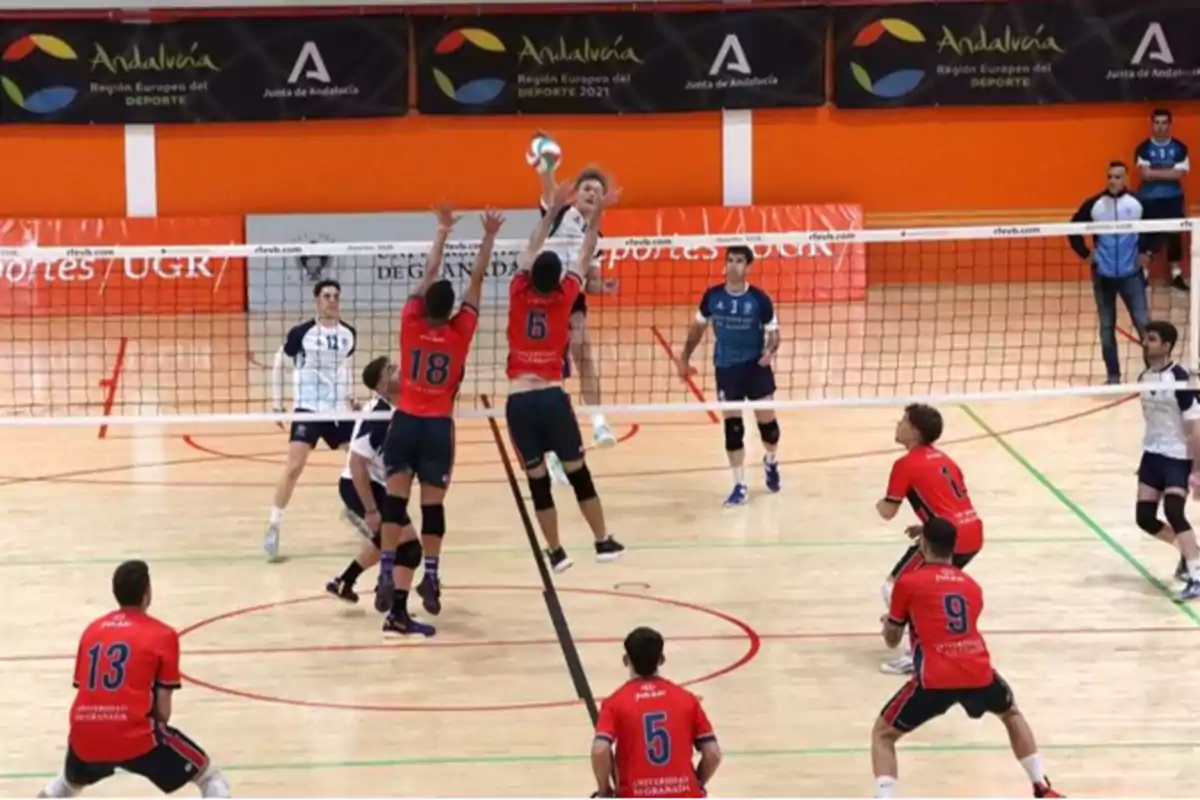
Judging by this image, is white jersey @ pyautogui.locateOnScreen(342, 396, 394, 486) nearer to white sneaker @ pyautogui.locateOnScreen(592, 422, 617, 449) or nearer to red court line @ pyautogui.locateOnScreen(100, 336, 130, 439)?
white sneaker @ pyautogui.locateOnScreen(592, 422, 617, 449)

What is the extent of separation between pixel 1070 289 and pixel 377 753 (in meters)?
18.3

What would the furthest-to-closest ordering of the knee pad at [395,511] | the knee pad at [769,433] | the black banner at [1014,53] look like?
the black banner at [1014,53] → the knee pad at [769,433] → the knee pad at [395,511]

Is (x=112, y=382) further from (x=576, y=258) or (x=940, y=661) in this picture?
(x=940, y=661)

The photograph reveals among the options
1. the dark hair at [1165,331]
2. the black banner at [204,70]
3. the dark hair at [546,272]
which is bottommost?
the dark hair at [1165,331]

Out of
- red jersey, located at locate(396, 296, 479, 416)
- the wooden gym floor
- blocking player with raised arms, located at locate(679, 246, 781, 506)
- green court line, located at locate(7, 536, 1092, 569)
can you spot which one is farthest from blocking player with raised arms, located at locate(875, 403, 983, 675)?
blocking player with raised arms, located at locate(679, 246, 781, 506)

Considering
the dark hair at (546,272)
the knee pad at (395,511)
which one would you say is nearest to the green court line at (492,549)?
the knee pad at (395,511)

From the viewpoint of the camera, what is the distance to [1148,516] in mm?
13477

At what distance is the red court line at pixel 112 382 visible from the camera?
1944cm

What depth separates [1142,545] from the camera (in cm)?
1502

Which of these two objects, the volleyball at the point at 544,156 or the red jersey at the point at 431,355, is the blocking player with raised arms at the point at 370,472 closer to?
the red jersey at the point at 431,355

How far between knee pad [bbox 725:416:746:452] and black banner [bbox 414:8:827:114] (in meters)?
11.7

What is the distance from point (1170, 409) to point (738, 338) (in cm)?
366

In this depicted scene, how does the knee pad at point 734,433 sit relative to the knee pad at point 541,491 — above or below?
above

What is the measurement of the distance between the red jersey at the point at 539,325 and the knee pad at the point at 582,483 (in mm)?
675
